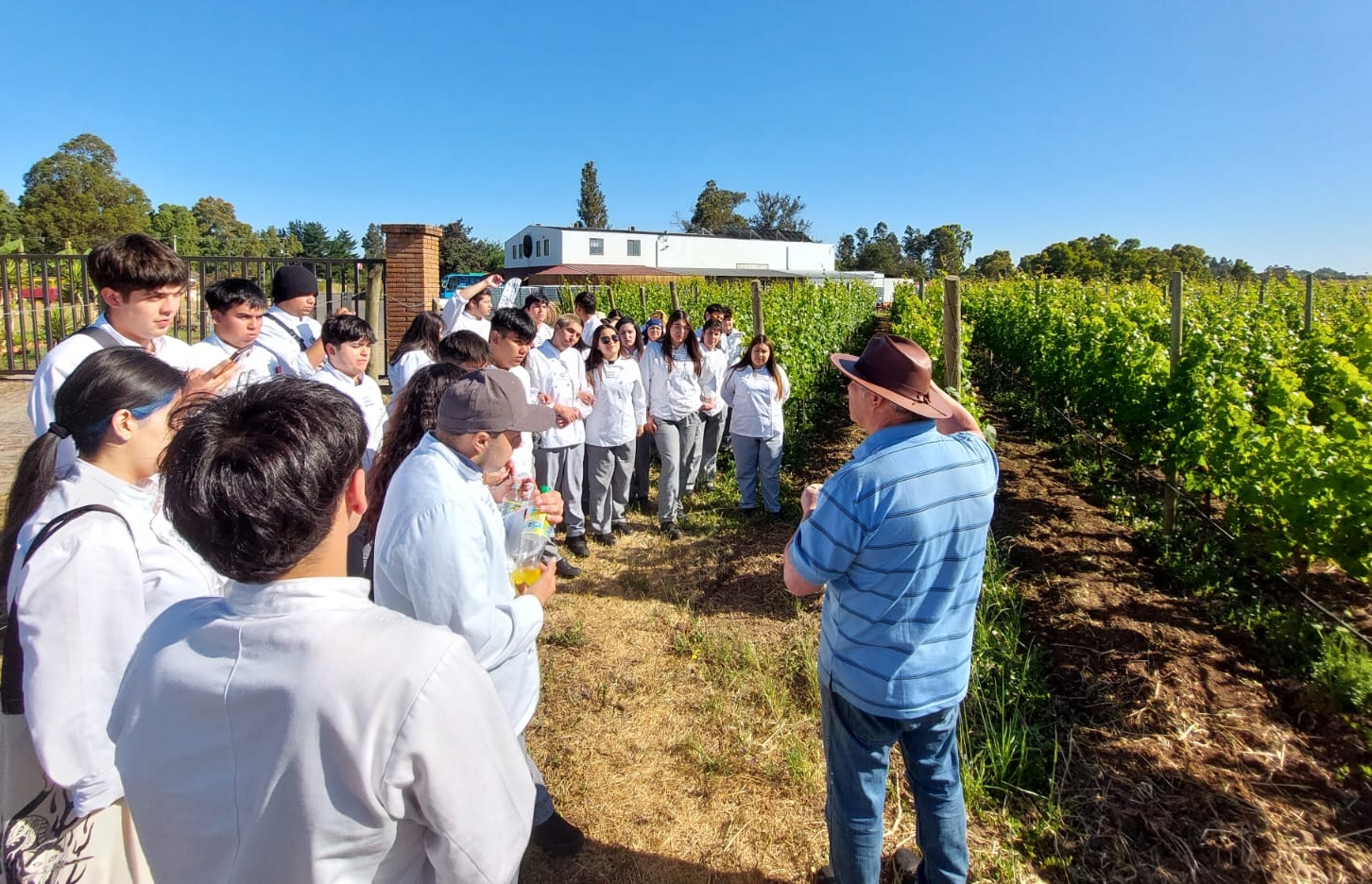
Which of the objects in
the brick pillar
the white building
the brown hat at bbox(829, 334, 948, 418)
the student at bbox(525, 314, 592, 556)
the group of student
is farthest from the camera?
the white building

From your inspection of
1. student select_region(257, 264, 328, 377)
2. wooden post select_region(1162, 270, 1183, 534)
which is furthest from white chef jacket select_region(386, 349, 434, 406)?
wooden post select_region(1162, 270, 1183, 534)

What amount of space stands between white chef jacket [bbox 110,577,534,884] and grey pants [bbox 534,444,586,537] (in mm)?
4274

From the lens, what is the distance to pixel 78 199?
37.0 m

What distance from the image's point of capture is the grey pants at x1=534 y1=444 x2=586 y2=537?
17.8ft

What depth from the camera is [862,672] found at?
205 cm

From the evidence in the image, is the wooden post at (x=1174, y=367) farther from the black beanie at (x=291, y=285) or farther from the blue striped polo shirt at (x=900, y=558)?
the black beanie at (x=291, y=285)

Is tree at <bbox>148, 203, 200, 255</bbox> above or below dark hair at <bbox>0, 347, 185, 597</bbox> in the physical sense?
above

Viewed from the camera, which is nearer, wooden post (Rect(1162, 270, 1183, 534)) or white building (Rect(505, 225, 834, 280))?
wooden post (Rect(1162, 270, 1183, 534))

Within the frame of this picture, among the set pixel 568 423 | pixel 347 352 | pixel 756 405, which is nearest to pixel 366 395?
pixel 347 352

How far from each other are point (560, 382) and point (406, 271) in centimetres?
501

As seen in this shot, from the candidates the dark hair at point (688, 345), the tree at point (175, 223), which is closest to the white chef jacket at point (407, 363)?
the dark hair at point (688, 345)

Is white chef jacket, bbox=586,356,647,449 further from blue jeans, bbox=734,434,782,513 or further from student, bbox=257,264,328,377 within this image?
student, bbox=257,264,328,377

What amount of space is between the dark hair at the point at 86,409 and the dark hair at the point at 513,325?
263cm

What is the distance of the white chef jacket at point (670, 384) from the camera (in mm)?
6113
